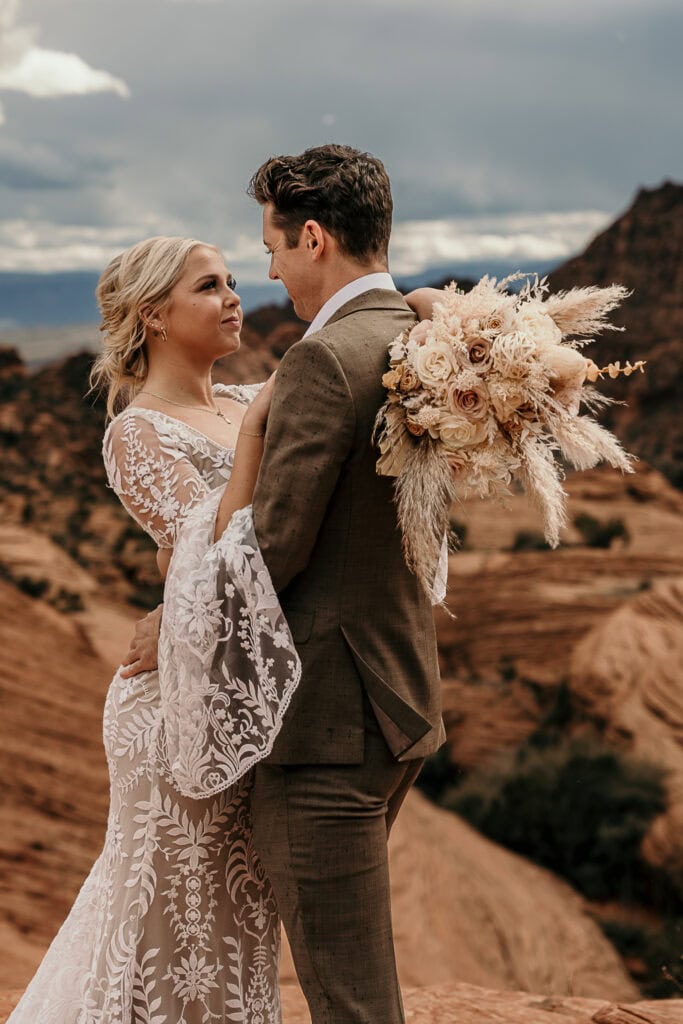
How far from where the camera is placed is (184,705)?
2.66m

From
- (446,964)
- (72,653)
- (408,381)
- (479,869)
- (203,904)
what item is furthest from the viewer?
(479,869)

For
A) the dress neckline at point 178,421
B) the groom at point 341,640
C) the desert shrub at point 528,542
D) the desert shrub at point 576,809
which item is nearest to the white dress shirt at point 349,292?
the groom at point 341,640

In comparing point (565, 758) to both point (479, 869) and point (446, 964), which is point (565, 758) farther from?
point (446, 964)

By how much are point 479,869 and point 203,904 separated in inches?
439

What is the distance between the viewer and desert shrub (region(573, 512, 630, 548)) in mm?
22484

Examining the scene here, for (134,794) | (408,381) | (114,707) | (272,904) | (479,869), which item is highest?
(408,381)

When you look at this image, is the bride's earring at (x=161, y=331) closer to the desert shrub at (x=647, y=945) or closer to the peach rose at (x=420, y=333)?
the peach rose at (x=420, y=333)

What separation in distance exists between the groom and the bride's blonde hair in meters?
0.76

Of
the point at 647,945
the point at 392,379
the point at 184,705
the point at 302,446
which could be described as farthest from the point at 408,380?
the point at 647,945

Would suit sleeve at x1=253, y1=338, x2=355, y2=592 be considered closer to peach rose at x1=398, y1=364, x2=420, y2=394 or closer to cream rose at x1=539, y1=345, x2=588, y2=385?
peach rose at x1=398, y1=364, x2=420, y2=394

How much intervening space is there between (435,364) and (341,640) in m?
0.67

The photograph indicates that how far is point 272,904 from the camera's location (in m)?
3.14

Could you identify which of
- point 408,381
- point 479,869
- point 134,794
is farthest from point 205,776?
point 479,869

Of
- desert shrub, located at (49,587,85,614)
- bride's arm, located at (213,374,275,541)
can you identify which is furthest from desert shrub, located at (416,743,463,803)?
bride's arm, located at (213,374,275,541)
